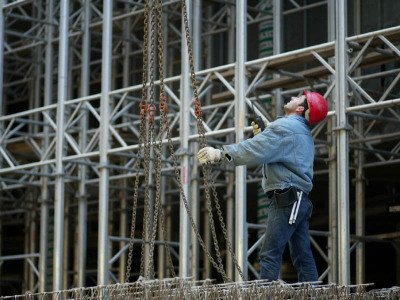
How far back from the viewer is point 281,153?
9438 mm

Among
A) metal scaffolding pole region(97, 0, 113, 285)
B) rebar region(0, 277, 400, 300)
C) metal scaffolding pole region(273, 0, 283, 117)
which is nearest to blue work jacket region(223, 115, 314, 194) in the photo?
rebar region(0, 277, 400, 300)

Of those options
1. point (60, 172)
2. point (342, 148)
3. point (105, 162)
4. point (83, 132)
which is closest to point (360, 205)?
point (105, 162)

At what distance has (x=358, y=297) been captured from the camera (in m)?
8.80

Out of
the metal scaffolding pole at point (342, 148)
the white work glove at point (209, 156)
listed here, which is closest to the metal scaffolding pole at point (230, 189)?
the metal scaffolding pole at point (342, 148)

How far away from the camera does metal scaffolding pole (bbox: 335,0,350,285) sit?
13.6m

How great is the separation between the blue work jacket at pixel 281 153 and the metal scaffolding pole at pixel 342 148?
4.11m

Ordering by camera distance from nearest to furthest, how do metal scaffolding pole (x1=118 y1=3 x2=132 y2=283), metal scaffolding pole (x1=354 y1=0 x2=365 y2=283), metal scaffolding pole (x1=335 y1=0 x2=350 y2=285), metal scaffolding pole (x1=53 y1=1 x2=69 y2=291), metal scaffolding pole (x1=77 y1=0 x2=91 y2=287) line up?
metal scaffolding pole (x1=335 y1=0 x2=350 y2=285) < metal scaffolding pole (x1=354 y1=0 x2=365 y2=283) < metal scaffolding pole (x1=53 y1=1 x2=69 y2=291) < metal scaffolding pole (x1=77 y1=0 x2=91 y2=287) < metal scaffolding pole (x1=118 y1=3 x2=132 y2=283)

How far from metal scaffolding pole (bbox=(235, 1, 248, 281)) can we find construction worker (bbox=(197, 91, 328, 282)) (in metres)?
5.57

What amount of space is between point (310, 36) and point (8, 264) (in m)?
13.3

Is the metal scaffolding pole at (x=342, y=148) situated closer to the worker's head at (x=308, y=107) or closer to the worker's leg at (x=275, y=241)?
the worker's head at (x=308, y=107)

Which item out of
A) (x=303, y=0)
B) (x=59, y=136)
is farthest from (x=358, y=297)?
(x=303, y=0)

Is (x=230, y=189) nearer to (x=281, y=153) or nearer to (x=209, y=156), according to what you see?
(x=281, y=153)

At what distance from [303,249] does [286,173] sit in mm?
763

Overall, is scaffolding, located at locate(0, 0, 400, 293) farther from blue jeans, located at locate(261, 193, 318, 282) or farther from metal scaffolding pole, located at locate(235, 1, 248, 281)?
blue jeans, located at locate(261, 193, 318, 282)
